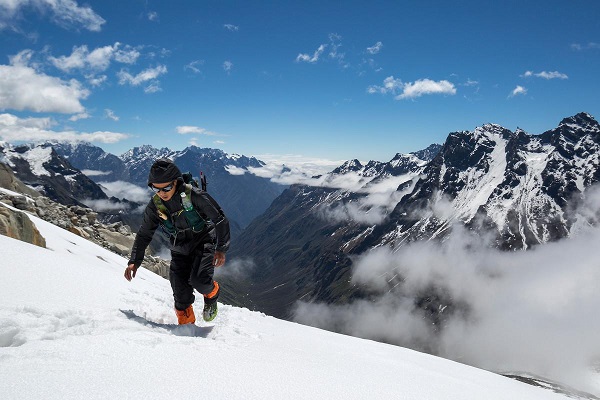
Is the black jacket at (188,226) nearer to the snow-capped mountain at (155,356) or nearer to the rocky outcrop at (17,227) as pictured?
the snow-capped mountain at (155,356)

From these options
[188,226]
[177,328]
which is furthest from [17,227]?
[177,328]

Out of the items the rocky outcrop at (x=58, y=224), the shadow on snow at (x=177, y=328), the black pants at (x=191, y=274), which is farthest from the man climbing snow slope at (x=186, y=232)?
the rocky outcrop at (x=58, y=224)

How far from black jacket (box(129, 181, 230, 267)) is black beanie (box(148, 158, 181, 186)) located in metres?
0.30

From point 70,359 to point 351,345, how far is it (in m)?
6.99

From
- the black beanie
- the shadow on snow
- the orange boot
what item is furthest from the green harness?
the shadow on snow

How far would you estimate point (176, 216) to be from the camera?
843 centimetres

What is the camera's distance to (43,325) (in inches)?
221

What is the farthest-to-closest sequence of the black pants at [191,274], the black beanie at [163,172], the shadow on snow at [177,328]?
the black pants at [191,274]
the black beanie at [163,172]
the shadow on snow at [177,328]

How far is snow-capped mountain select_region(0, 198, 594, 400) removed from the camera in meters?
4.21

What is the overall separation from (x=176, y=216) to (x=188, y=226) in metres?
0.34

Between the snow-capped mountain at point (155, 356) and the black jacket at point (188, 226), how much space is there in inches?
67.9

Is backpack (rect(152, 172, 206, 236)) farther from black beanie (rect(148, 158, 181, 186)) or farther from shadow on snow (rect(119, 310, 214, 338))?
shadow on snow (rect(119, 310, 214, 338))

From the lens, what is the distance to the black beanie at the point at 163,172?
780 cm

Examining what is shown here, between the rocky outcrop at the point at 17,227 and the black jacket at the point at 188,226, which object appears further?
the rocky outcrop at the point at 17,227
